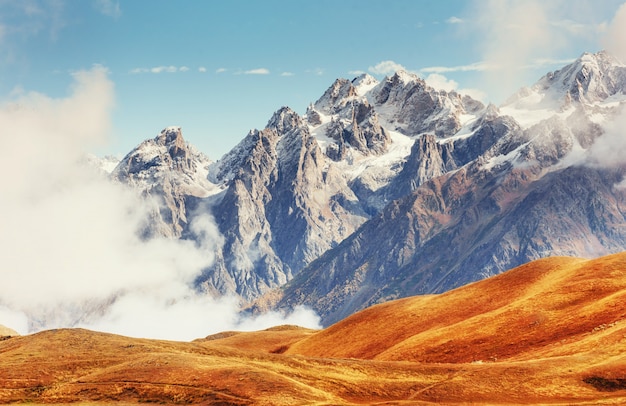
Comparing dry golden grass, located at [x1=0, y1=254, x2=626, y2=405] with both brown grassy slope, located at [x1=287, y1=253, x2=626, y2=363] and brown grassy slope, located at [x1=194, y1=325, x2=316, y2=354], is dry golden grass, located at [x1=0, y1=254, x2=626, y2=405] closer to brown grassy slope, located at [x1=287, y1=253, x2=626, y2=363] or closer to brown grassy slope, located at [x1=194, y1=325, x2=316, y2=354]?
brown grassy slope, located at [x1=287, y1=253, x2=626, y2=363]

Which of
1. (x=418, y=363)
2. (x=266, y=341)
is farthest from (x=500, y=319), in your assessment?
(x=266, y=341)

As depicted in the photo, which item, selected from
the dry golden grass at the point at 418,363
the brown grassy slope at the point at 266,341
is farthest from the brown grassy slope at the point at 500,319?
the brown grassy slope at the point at 266,341

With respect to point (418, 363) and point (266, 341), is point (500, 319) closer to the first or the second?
point (418, 363)

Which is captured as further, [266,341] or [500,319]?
[266,341]

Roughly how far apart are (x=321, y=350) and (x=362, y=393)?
5860 cm

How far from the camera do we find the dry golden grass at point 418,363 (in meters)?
67.6

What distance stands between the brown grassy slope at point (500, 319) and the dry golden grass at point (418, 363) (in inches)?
11.0

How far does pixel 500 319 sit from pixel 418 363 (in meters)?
24.7

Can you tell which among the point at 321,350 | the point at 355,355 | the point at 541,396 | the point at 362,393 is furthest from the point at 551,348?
the point at 321,350

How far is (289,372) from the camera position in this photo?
78000 mm

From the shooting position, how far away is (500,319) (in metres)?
104

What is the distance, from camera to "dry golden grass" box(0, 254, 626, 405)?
222 ft

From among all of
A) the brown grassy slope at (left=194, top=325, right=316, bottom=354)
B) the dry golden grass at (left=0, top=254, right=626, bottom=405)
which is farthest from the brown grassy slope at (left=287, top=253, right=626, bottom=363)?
the brown grassy slope at (left=194, top=325, right=316, bottom=354)

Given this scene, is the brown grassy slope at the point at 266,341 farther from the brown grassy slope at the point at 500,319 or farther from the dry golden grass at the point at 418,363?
the dry golden grass at the point at 418,363
